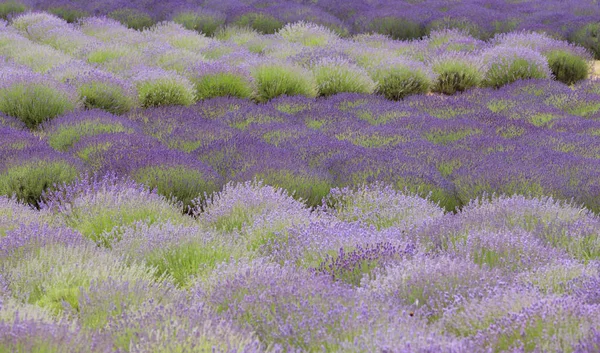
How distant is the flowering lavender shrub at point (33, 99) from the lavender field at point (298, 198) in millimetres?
19

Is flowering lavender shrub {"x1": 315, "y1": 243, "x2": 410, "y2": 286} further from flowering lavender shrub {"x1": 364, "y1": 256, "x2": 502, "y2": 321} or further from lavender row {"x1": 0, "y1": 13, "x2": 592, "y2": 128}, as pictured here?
lavender row {"x1": 0, "y1": 13, "x2": 592, "y2": 128}

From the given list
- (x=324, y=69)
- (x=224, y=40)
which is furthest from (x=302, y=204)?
(x=224, y=40)

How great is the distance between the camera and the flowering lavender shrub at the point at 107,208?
13.1 feet

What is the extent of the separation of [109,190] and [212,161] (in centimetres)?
109

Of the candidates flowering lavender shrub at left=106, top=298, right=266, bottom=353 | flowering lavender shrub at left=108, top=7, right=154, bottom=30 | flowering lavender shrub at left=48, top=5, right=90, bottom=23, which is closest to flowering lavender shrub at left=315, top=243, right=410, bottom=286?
flowering lavender shrub at left=106, top=298, right=266, bottom=353

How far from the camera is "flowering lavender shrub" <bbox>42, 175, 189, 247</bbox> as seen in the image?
398 cm

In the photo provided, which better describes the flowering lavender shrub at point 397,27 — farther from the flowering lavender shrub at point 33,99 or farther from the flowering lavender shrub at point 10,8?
the flowering lavender shrub at point 33,99

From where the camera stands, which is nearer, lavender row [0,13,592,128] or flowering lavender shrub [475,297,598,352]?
flowering lavender shrub [475,297,598,352]

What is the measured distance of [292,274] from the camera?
10.3ft

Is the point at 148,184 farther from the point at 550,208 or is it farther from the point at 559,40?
the point at 559,40

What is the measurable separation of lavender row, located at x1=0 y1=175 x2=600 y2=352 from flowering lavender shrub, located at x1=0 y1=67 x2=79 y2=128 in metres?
2.18

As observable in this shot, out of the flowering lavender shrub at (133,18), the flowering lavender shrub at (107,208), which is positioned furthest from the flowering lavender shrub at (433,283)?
the flowering lavender shrub at (133,18)

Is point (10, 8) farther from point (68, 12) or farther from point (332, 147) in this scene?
point (332, 147)

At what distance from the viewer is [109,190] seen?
430 centimetres
